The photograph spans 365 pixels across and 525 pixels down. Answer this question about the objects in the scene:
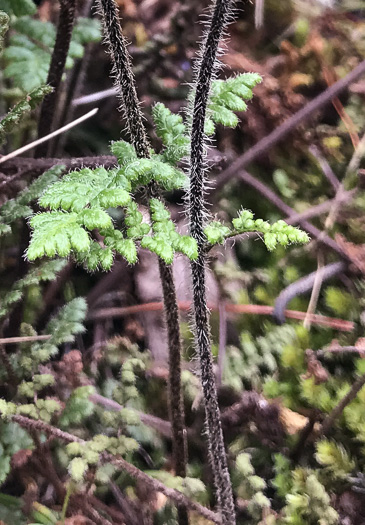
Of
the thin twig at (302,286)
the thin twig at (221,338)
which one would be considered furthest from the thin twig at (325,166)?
the thin twig at (221,338)

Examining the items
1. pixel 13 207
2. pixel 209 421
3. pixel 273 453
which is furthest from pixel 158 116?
pixel 273 453

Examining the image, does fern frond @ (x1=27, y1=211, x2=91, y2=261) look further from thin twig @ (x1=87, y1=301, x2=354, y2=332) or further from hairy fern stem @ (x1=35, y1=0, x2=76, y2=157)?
thin twig @ (x1=87, y1=301, x2=354, y2=332)

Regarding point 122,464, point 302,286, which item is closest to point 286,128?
point 302,286

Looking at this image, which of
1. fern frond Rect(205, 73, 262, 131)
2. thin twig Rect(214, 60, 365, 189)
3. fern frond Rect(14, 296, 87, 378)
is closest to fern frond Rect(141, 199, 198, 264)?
fern frond Rect(205, 73, 262, 131)

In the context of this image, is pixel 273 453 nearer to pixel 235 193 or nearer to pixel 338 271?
pixel 338 271

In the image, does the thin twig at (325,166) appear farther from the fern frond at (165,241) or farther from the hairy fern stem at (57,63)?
→ the fern frond at (165,241)
